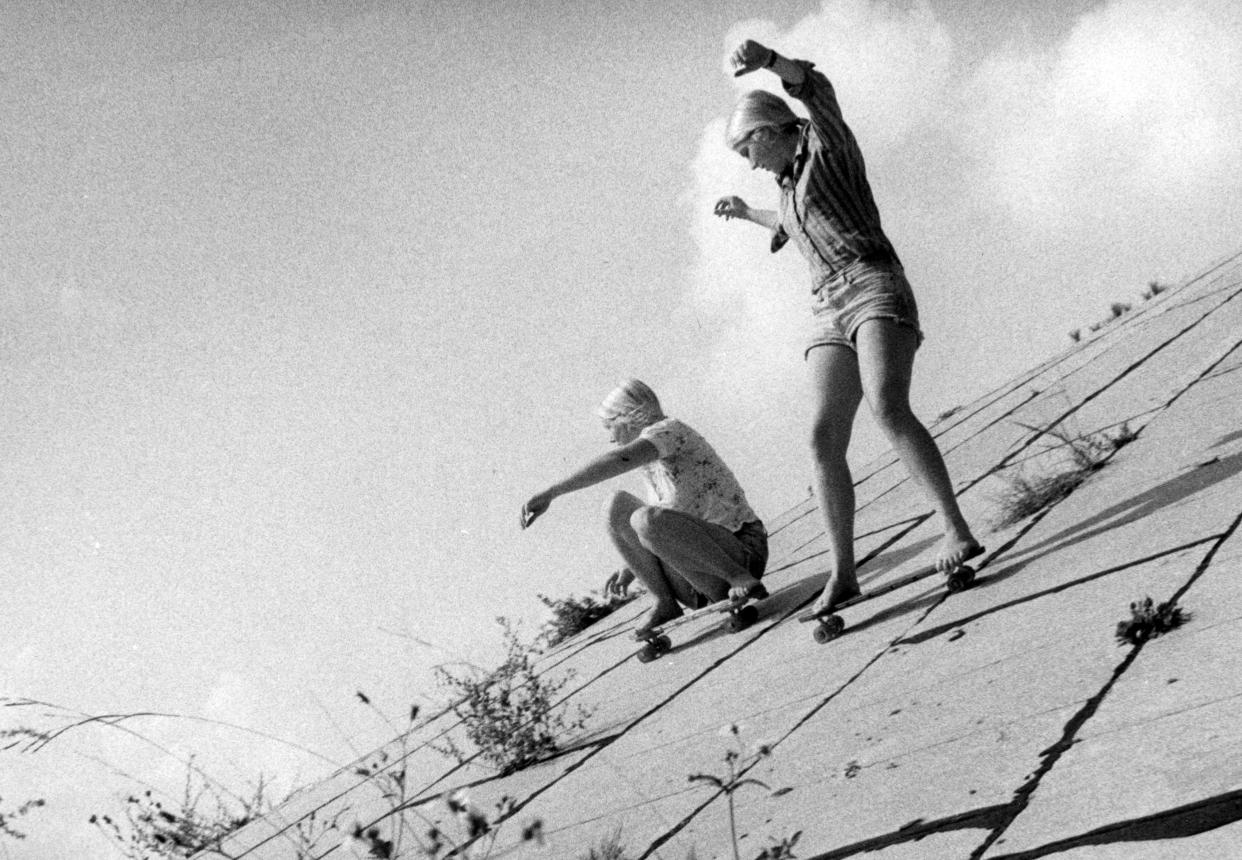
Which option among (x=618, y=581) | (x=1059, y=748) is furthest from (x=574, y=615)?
(x=1059, y=748)

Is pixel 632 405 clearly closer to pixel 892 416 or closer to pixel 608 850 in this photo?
pixel 892 416

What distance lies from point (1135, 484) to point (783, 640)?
3.40 feet

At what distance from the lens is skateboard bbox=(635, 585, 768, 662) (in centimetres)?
363

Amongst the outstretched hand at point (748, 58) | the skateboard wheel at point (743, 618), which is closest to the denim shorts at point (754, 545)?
the skateboard wheel at point (743, 618)

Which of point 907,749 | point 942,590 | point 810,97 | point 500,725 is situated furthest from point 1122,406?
point 907,749

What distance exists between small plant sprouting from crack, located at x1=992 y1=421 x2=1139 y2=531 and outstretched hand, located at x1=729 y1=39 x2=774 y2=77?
57.1 inches

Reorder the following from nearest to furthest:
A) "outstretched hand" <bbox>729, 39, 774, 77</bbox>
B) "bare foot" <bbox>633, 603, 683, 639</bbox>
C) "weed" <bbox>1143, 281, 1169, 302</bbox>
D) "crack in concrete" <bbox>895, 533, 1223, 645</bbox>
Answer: "crack in concrete" <bbox>895, 533, 1223, 645</bbox>, "outstretched hand" <bbox>729, 39, 774, 77</bbox>, "bare foot" <bbox>633, 603, 683, 639</bbox>, "weed" <bbox>1143, 281, 1169, 302</bbox>

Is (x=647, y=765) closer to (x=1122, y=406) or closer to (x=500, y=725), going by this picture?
(x=500, y=725)

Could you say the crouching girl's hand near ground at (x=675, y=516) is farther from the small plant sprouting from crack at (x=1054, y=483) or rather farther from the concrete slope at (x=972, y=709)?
the small plant sprouting from crack at (x=1054, y=483)

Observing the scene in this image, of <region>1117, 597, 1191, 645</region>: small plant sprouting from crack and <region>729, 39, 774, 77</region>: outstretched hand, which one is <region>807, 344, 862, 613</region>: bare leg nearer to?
<region>729, 39, 774, 77</region>: outstretched hand

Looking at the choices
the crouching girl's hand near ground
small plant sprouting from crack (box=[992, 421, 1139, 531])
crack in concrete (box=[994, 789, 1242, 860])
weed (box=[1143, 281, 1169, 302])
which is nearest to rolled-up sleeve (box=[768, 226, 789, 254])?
the crouching girl's hand near ground

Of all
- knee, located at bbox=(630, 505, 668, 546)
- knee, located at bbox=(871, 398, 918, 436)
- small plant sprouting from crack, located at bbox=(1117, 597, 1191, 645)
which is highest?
knee, located at bbox=(630, 505, 668, 546)

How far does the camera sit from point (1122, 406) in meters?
4.43

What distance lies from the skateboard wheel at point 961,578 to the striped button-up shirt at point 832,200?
0.86 metres
